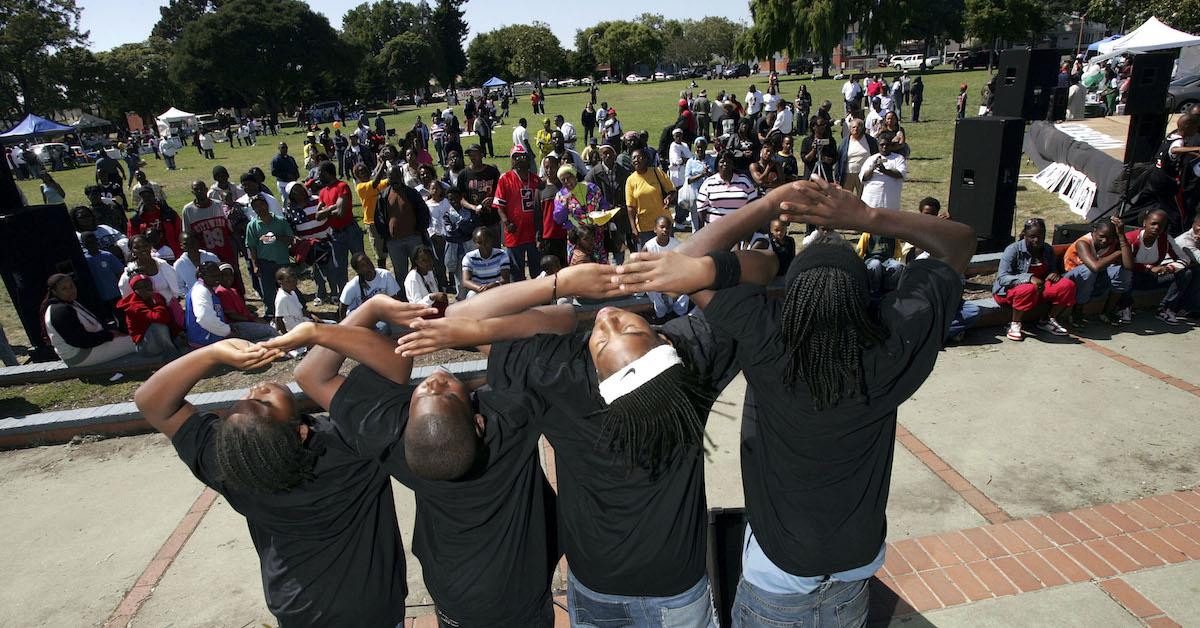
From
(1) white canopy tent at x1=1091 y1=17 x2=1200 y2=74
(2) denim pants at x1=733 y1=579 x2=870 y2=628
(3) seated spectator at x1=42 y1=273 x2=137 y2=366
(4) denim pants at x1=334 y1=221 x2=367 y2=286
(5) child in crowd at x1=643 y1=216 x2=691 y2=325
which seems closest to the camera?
(2) denim pants at x1=733 y1=579 x2=870 y2=628

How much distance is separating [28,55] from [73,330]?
61764 mm

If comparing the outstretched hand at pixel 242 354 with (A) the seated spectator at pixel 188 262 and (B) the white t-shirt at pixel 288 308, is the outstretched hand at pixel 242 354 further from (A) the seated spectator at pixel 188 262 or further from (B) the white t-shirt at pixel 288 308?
(A) the seated spectator at pixel 188 262

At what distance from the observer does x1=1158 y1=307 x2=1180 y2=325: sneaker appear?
7.29 meters

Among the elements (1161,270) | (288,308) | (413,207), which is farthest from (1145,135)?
(288,308)

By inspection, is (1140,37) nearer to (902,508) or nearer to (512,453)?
(902,508)

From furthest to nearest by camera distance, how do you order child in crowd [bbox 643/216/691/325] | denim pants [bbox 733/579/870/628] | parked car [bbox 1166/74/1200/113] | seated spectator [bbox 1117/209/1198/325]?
1. parked car [bbox 1166/74/1200/113]
2. child in crowd [bbox 643/216/691/325]
3. seated spectator [bbox 1117/209/1198/325]
4. denim pants [bbox 733/579/870/628]

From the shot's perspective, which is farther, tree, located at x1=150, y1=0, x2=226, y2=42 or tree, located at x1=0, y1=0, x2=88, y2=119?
tree, located at x1=150, y1=0, x2=226, y2=42

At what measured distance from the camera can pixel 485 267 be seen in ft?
26.1

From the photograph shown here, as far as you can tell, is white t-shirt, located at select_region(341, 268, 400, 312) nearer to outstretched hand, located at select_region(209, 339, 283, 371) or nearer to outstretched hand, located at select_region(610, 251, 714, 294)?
outstretched hand, located at select_region(209, 339, 283, 371)

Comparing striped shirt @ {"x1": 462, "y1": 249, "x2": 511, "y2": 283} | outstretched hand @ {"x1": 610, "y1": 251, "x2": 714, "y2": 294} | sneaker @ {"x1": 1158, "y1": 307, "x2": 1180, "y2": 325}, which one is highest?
outstretched hand @ {"x1": 610, "y1": 251, "x2": 714, "y2": 294}

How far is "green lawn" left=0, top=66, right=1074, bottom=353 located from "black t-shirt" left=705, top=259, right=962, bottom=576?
9597 millimetres

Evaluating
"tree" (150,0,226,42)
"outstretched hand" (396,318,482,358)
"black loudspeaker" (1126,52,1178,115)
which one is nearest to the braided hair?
"outstretched hand" (396,318,482,358)

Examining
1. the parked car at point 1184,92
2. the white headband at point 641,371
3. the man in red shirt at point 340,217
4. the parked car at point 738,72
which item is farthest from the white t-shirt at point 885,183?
Result: the parked car at point 738,72

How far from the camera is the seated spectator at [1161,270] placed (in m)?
7.26
